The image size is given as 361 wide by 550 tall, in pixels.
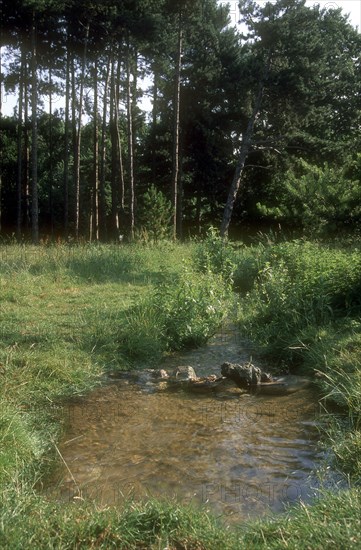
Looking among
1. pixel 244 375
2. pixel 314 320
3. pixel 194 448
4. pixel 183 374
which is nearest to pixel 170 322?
pixel 183 374

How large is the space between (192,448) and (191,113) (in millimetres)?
32219

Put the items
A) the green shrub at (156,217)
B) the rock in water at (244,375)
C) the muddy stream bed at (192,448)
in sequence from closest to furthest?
the muddy stream bed at (192,448)
the rock in water at (244,375)
the green shrub at (156,217)

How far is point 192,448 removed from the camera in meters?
5.34

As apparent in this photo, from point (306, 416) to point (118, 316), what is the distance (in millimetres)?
3822

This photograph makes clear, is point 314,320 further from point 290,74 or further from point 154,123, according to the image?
point 154,123

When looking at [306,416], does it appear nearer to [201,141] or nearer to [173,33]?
[173,33]

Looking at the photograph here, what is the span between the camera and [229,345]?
9.09 metres

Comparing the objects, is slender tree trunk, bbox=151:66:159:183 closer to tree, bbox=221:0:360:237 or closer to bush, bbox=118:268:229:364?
tree, bbox=221:0:360:237

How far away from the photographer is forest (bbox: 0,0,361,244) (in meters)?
25.7

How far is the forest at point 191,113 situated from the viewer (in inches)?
1013

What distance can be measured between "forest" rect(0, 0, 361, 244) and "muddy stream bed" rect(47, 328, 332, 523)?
13698mm

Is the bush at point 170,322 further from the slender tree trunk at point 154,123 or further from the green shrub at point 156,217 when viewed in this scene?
the slender tree trunk at point 154,123

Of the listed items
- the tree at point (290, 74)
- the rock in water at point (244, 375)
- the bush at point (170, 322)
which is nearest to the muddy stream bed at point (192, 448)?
the rock in water at point (244, 375)

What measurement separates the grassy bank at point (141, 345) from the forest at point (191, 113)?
7732 millimetres
